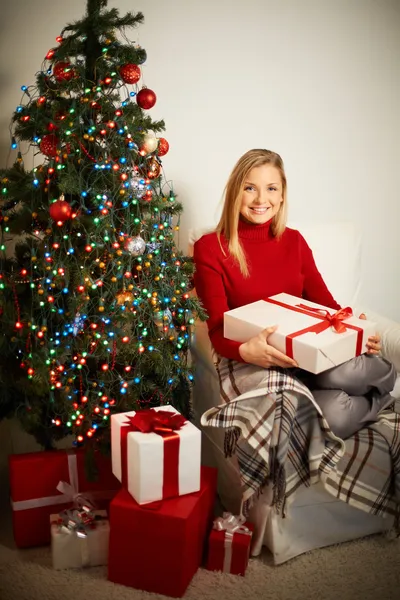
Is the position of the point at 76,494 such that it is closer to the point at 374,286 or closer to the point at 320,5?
the point at 374,286

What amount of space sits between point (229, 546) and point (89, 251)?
1.01m

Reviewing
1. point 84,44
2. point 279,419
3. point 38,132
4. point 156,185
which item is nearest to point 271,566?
point 279,419

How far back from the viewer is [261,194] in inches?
87.6

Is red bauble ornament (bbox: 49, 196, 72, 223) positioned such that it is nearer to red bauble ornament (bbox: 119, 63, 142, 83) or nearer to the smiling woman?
red bauble ornament (bbox: 119, 63, 142, 83)

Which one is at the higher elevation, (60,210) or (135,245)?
(60,210)

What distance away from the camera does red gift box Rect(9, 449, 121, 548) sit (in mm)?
1998

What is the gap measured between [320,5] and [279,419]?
1973mm

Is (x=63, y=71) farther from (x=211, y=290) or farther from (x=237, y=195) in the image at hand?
(x=211, y=290)

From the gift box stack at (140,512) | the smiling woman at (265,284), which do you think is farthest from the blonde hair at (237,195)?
the gift box stack at (140,512)

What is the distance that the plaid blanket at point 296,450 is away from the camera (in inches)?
72.8

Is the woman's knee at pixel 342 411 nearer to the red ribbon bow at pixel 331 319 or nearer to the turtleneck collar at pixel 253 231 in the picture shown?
the red ribbon bow at pixel 331 319

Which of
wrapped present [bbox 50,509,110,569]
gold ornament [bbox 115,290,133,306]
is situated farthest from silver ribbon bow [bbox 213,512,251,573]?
gold ornament [bbox 115,290,133,306]

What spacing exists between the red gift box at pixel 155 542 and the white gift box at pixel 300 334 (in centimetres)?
52

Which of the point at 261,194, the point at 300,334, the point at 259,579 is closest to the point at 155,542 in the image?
the point at 259,579
